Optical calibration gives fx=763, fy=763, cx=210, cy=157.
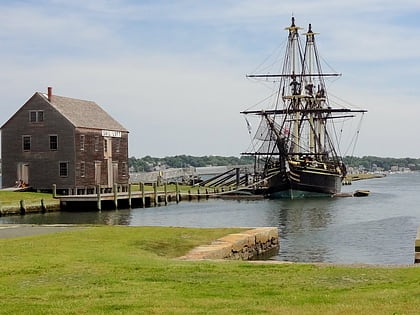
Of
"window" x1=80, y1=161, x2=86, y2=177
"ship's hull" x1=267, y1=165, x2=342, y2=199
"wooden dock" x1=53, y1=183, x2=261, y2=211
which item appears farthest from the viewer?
→ "ship's hull" x1=267, y1=165, x2=342, y2=199

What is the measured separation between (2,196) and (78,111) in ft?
42.1

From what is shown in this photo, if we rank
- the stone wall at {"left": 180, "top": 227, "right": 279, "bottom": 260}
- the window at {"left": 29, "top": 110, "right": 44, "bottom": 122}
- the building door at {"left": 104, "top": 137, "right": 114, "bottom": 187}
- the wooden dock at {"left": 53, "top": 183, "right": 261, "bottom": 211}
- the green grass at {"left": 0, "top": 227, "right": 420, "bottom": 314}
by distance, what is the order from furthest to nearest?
the building door at {"left": 104, "top": 137, "right": 114, "bottom": 187} → the window at {"left": 29, "top": 110, "right": 44, "bottom": 122} → the wooden dock at {"left": 53, "top": 183, "right": 261, "bottom": 211} → the stone wall at {"left": 180, "top": 227, "right": 279, "bottom": 260} → the green grass at {"left": 0, "top": 227, "right": 420, "bottom": 314}

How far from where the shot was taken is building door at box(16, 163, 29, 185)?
6844cm

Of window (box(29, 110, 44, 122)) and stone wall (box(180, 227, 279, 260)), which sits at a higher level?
window (box(29, 110, 44, 122))

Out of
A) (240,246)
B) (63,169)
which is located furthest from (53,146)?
(240,246)

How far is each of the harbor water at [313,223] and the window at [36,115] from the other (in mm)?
12040

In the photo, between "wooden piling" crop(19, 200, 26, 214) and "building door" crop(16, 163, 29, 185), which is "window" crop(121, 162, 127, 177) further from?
"wooden piling" crop(19, 200, 26, 214)

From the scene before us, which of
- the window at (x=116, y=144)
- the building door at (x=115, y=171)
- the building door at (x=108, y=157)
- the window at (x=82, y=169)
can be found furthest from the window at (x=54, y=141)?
the building door at (x=115, y=171)

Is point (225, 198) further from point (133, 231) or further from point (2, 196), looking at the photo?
point (133, 231)

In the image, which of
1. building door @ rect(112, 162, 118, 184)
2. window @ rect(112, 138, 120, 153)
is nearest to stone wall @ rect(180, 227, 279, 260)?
building door @ rect(112, 162, 118, 184)

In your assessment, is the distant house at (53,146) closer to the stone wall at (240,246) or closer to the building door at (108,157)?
the building door at (108,157)

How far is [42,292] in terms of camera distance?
13.6m

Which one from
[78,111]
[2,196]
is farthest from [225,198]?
[2,196]

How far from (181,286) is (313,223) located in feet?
118
